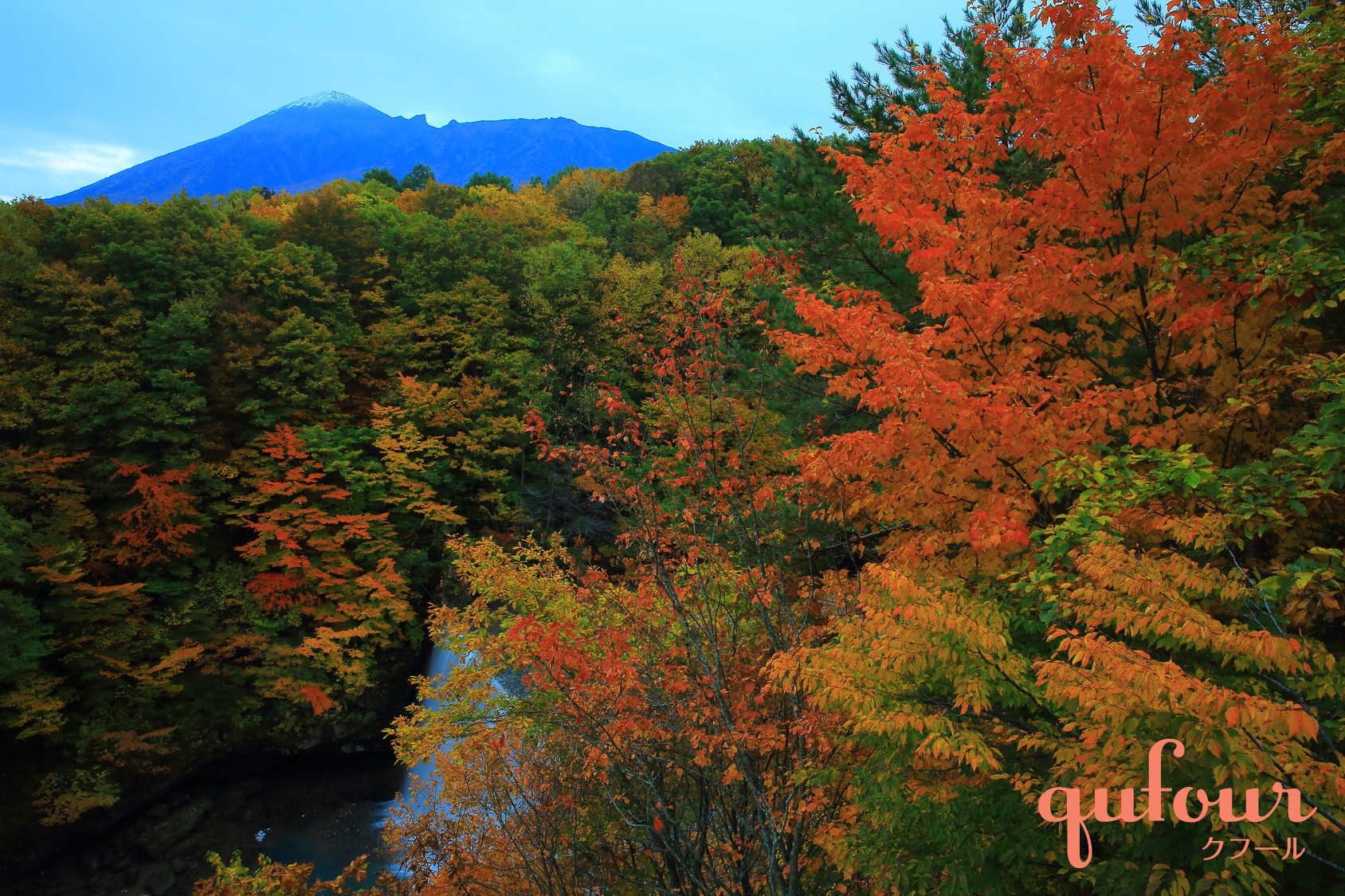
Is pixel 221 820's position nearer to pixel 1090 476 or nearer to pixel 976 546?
pixel 976 546

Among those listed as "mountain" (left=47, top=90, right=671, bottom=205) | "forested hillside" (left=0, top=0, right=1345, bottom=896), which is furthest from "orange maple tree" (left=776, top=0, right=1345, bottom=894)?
"mountain" (left=47, top=90, right=671, bottom=205)

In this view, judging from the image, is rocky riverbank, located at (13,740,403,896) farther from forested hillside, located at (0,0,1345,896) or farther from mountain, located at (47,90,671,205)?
mountain, located at (47,90,671,205)

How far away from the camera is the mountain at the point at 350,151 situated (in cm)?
10244

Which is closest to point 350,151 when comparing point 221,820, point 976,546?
point 221,820

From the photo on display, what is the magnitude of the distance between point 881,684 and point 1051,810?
3.72 ft

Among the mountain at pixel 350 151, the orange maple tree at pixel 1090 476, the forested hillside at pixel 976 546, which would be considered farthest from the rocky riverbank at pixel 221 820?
the mountain at pixel 350 151

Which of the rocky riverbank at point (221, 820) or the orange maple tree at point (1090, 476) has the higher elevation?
the orange maple tree at point (1090, 476)

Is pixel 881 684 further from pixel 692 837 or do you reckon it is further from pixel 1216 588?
pixel 692 837

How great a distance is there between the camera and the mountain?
102m

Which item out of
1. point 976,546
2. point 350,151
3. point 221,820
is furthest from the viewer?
point 350,151

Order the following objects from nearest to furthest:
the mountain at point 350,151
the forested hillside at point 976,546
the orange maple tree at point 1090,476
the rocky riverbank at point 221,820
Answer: the orange maple tree at point 1090,476 → the forested hillside at point 976,546 → the rocky riverbank at point 221,820 → the mountain at point 350,151

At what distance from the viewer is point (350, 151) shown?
134 meters

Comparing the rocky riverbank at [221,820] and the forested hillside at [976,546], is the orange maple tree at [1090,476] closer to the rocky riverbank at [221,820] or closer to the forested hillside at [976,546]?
the forested hillside at [976,546]

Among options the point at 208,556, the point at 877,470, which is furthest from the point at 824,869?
the point at 208,556
